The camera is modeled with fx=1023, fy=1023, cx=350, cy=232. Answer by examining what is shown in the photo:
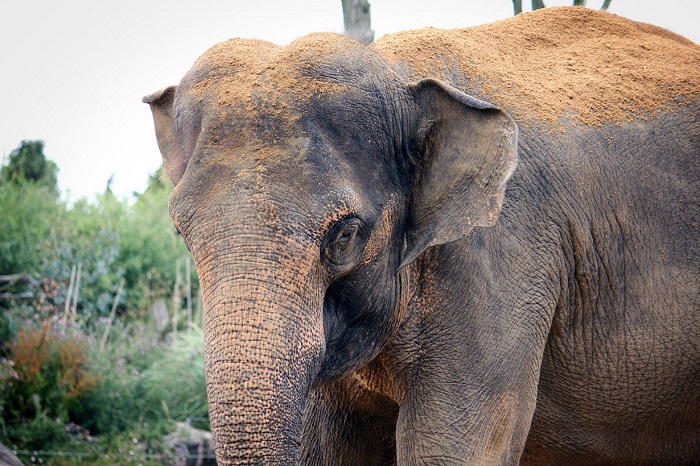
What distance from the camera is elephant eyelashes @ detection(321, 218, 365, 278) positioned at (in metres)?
3.48

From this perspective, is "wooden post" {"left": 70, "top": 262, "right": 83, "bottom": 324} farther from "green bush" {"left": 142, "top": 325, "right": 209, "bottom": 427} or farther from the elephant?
the elephant

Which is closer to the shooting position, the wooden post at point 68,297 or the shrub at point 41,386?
the shrub at point 41,386

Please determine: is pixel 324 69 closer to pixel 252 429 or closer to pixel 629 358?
pixel 252 429

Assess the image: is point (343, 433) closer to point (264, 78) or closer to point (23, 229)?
point (264, 78)

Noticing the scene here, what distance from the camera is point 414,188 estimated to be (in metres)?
3.95

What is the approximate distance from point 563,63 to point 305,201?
215 centimetres

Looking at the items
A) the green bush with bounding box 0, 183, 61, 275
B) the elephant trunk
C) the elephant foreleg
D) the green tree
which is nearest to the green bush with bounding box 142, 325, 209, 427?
the green bush with bounding box 0, 183, 61, 275

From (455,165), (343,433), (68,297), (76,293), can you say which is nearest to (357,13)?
(343,433)

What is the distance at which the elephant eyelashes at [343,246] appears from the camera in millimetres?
3482

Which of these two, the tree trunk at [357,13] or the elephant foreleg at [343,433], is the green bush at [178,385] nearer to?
the tree trunk at [357,13]

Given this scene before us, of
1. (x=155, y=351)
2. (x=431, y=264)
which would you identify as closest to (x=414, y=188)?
(x=431, y=264)

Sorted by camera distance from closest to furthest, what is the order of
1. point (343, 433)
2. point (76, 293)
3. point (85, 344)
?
point (343, 433)
point (85, 344)
point (76, 293)

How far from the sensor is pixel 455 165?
3859 millimetres

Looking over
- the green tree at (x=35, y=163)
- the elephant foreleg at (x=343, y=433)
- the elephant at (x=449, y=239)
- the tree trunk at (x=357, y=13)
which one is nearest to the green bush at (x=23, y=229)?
the green tree at (x=35, y=163)
